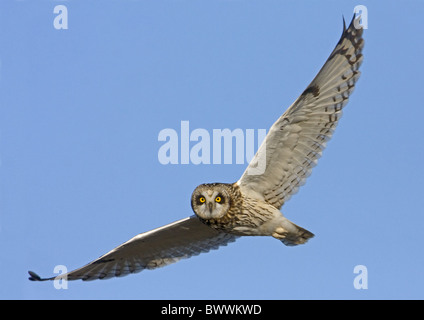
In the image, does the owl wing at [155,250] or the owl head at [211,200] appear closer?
the owl head at [211,200]

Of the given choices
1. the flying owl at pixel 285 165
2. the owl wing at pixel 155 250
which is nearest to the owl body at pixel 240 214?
the flying owl at pixel 285 165

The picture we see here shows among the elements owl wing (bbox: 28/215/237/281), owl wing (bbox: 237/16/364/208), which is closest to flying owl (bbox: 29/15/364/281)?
owl wing (bbox: 237/16/364/208)

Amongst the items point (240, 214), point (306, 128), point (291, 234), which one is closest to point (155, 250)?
point (240, 214)

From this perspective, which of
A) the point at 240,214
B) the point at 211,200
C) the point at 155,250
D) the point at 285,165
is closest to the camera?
the point at 211,200

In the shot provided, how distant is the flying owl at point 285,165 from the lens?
7844 mm

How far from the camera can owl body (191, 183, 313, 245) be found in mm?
7824

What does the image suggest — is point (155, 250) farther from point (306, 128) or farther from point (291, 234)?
point (306, 128)

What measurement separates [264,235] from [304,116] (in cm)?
136

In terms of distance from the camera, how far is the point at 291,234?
8188 millimetres

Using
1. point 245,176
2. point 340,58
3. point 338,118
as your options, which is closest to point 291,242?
point 245,176

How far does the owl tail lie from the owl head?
2.24ft

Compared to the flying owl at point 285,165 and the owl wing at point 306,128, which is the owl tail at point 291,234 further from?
the owl wing at point 306,128

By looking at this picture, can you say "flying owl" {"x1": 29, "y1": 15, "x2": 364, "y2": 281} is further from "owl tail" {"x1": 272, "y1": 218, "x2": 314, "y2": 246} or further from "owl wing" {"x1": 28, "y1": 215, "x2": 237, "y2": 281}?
"owl wing" {"x1": 28, "y1": 215, "x2": 237, "y2": 281}

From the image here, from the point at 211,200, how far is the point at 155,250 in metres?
1.56
